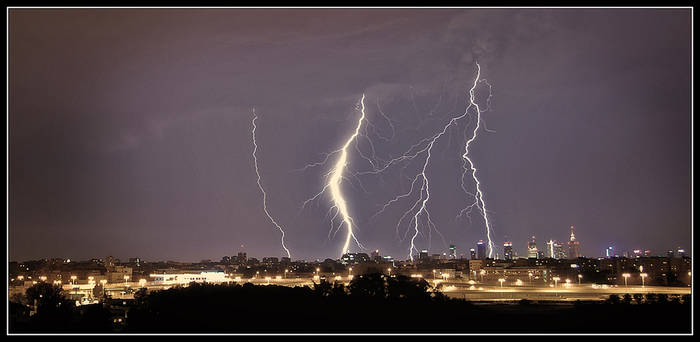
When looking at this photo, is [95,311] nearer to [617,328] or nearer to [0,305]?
[0,305]

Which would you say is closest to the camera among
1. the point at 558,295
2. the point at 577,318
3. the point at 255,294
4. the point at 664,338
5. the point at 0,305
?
the point at 0,305

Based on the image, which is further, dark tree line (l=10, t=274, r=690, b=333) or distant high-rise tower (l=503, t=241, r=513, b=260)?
distant high-rise tower (l=503, t=241, r=513, b=260)

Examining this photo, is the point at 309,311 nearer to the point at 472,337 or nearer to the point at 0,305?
the point at 472,337

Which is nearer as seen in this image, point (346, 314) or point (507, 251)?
point (346, 314)

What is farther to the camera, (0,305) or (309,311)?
(309,311)

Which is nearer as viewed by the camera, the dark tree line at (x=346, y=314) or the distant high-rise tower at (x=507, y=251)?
the dark tree line at (x=346, y=314)

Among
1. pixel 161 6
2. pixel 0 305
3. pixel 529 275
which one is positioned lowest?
pixel 529 275

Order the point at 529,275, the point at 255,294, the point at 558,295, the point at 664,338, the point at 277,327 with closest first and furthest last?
the point at 664,338 → the point at 277,327 → the point at 255,294 → the point at 558,295 → the point at 529,275

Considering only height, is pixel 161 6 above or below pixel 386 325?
above

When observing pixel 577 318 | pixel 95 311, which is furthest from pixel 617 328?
pixel 95 311
